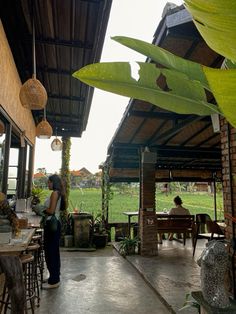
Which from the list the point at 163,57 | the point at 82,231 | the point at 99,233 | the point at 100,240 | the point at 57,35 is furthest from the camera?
the point at 99,233

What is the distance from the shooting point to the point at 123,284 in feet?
14.6

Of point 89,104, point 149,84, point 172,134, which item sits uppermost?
point 89,104

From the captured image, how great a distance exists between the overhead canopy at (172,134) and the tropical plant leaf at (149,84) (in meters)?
1.85

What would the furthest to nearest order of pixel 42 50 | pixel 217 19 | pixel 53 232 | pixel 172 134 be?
1. pixel 172 134
2. pixel 42 50
3. pixel 53 232
4. pixel 217 19

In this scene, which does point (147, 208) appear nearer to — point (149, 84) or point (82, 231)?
point (82, 231)

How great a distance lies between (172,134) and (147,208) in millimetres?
1989

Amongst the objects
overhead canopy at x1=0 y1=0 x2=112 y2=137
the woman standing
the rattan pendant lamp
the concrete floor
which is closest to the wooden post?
the concrete floor

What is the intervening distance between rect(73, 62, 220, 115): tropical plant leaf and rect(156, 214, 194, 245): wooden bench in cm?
635

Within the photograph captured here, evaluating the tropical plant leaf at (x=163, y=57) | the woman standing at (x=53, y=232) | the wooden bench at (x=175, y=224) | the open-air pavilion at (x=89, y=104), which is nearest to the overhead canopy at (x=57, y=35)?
the open-air pavilion at (x=89, y=104)

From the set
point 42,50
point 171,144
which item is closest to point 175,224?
point 171,144

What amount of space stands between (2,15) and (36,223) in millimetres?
2787

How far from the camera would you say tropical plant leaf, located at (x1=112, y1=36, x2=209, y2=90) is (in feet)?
2.37

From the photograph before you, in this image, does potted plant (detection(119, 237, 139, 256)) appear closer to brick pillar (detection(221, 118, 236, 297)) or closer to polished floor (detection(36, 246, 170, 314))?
polished floor (detection(36, 246, 170, 314))

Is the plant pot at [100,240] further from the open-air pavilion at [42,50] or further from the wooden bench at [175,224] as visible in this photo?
Answer: the open-air pavilion at [42,50]
